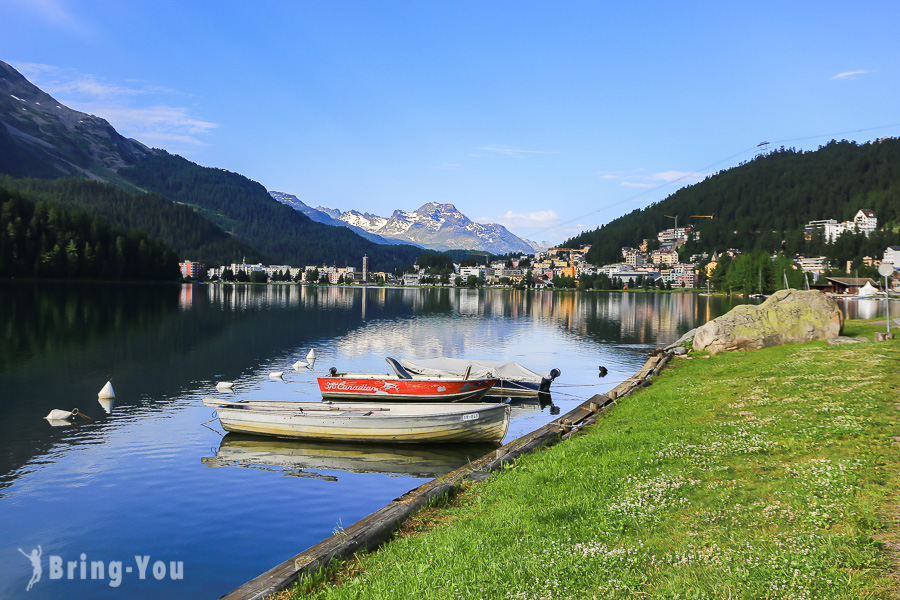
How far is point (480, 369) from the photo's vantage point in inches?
1597

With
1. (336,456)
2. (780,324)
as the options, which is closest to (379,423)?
(336,456)

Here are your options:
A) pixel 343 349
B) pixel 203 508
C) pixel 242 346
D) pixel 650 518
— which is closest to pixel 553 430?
pixel 650 518

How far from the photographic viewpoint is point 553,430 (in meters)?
20.1

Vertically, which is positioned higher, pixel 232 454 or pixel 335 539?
pixel 335 539

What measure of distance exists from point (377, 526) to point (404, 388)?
23.8m

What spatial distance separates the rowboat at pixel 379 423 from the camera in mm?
24859

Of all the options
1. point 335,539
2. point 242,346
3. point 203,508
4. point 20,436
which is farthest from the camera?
point 242,346

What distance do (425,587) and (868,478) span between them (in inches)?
338

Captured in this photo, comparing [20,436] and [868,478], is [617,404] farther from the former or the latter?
[20,436]

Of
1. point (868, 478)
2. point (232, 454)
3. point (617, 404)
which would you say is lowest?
point (232, 454)

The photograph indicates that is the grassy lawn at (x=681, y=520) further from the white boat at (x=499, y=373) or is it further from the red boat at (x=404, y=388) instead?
the white boat at (x=499, y=373)

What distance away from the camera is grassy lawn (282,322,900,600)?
7.65 metres

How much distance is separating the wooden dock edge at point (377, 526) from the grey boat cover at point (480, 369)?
59.7 feet

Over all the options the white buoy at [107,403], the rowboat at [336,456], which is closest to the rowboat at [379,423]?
the rowboat at [336,456]
